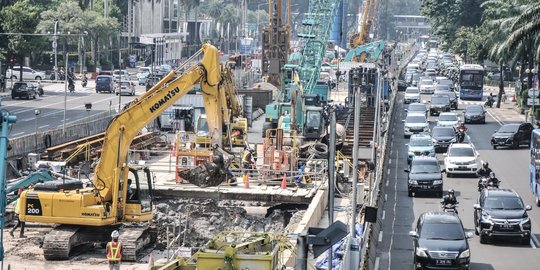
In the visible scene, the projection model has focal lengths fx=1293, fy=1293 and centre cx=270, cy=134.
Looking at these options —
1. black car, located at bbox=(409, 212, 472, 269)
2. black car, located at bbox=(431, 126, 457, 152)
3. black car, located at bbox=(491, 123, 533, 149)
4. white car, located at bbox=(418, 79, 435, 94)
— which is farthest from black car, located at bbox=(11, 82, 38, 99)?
black car, located at bbox=(409, 212, 472, 269)

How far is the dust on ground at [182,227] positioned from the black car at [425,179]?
5.56 m

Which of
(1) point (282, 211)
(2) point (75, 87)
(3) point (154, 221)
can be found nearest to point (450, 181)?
(1) point (282, 211)

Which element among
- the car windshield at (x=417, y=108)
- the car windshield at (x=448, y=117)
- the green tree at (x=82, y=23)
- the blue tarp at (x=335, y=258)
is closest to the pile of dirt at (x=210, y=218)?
the blue tarp at (x=335, y=258)

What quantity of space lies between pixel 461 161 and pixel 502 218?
59.2 feet

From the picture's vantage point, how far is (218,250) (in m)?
26.7

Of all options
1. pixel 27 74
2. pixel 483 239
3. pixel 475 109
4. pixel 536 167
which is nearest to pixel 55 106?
pixel 27 74

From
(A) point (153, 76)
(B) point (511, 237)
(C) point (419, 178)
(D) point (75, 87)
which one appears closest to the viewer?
(B) point (511, 237)

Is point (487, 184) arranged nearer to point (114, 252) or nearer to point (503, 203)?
point (503, 203)

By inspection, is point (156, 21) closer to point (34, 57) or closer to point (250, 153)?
point (34, 57)

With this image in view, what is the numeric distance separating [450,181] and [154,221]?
15.7m

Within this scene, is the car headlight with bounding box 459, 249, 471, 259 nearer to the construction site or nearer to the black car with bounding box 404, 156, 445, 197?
the construction site

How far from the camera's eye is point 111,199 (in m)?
40.6

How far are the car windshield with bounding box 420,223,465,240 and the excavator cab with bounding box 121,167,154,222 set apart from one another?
9226 mm

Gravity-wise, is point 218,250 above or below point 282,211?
above
